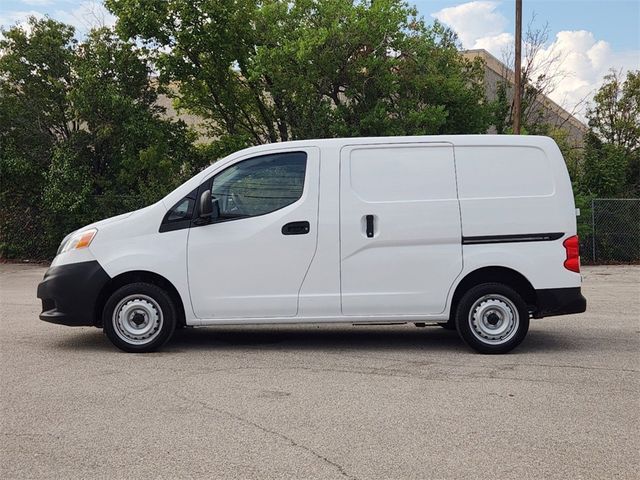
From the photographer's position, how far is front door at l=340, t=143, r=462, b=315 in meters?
6.54

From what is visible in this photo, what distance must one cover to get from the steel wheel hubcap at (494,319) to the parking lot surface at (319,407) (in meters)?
0.21

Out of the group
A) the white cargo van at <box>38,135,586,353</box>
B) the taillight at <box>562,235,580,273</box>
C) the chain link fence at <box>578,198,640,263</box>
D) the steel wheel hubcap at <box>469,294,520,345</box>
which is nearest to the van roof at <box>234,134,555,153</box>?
the white cargo van at <box>38,135,586,353</box>

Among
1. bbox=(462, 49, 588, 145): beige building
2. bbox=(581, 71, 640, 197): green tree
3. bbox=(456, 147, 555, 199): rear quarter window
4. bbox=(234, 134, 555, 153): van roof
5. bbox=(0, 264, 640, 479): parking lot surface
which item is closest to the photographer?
bbox=(0, 264, 640, 479): parking lot surface

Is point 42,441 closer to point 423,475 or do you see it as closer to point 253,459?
point 253,459

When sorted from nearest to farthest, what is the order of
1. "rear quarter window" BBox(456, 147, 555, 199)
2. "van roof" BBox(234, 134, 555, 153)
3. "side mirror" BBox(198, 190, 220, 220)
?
"side mirror" BBox(198, 190, 220, 220) → "rear quarter window" BBox(456, 147, 555, 199) → "van roof" BBox(234, 134, 555, 153)

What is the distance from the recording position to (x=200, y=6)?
19.8 metres

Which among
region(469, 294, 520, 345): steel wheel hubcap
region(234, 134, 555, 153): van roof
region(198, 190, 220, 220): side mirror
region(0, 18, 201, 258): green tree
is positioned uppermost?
region(0, 18, 201, 258): green tree

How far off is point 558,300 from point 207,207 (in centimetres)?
363

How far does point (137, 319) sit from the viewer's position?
6.64 metres

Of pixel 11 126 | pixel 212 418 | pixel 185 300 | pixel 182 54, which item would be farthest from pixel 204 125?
pixel 212 418

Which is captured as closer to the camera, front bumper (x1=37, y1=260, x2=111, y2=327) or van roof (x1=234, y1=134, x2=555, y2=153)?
front bumper (x1=37, y1=260, x2=111, y2=327)

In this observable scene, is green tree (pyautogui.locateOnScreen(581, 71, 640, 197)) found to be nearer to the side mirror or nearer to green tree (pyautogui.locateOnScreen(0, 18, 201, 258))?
green tree (pyautogui.locateOnScreen(0, 18, 201, 258))

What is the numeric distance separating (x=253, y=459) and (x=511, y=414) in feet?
6.44

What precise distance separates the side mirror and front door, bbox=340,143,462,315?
1272 mm
